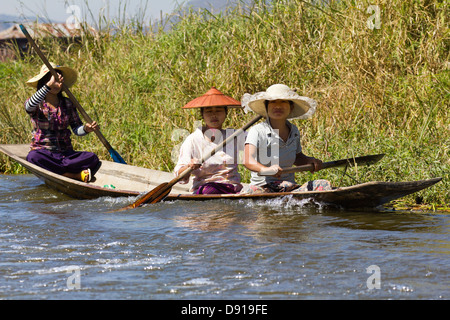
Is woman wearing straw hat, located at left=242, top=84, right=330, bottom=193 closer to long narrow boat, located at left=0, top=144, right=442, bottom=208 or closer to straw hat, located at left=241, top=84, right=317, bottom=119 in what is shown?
straw hat, located at left=241, top=84, right=317, bottom=119

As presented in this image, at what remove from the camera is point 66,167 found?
6883mm

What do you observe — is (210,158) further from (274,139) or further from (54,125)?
(54,125)

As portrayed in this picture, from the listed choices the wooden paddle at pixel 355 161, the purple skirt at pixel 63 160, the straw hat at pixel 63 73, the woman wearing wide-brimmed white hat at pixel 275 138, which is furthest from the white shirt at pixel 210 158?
the straw hat at pixel 63 73

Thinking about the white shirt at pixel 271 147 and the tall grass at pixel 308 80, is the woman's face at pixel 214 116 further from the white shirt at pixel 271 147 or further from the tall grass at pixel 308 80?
the tall grass at pixel 308 80

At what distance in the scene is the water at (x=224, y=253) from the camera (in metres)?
3.26

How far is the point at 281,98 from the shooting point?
5.11 meters

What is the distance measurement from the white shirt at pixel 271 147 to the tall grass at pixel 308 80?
2.12 feet

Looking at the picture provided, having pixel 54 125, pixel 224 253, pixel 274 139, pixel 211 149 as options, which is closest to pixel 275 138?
pixel 274 139

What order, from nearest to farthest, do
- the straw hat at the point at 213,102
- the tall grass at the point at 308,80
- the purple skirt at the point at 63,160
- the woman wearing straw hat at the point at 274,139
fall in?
1. the woman wearing straw hat at the point at 274,139
2. the straw hat at the point at 213,102
3. the tall grass at the point at 308,80
4. the purple skirt at the point at 63,160

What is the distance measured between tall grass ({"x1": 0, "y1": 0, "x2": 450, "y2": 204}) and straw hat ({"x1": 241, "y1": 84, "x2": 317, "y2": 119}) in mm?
612
